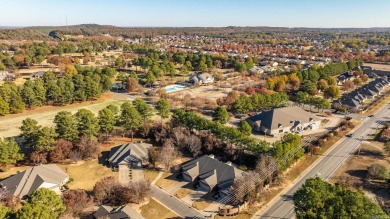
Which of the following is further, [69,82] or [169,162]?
[69,82]

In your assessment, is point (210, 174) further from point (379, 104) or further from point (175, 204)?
point (379, 104)

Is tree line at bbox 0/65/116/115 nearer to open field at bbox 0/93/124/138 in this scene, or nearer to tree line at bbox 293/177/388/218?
open field at bbox 0/93/124/138

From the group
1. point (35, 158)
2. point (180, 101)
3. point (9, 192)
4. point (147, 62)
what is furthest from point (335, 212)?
point (147, 62)

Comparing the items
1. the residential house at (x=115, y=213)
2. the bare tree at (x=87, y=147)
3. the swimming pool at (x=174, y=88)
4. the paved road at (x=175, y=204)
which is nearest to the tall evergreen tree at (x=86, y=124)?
the bare tree at (x=87, y=147)

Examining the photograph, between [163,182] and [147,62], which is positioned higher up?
[147,62]

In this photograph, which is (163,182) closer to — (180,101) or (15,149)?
(15,149)

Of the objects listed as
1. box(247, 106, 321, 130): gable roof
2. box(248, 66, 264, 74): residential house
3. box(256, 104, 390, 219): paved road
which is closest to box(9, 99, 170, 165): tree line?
box(247, 106, 321, 130): gable roof

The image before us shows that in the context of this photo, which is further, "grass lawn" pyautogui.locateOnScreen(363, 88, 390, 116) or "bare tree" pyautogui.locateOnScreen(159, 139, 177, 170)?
"grass lawn" pyautogui.locateOnScreen(363, 88, 390, 116)

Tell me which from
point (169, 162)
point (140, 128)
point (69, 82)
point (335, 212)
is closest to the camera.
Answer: point (335, 212)
